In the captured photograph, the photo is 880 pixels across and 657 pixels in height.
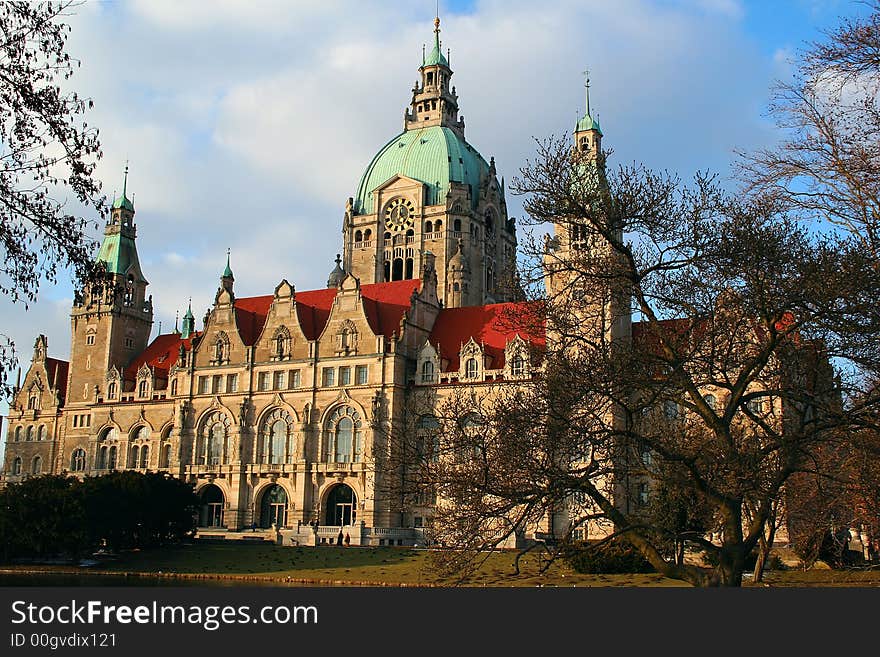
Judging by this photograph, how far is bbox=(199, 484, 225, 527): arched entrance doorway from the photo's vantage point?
8369 cm

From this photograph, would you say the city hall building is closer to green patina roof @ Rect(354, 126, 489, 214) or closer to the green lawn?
green patina roof @ Rect(354, 126, 489, 214)

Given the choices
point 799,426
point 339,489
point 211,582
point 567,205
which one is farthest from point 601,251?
point 339,489

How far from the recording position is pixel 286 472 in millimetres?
80562

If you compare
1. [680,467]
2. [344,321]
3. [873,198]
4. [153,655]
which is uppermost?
[344,321]

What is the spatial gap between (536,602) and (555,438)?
5836mm

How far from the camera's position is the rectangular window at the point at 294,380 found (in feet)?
270

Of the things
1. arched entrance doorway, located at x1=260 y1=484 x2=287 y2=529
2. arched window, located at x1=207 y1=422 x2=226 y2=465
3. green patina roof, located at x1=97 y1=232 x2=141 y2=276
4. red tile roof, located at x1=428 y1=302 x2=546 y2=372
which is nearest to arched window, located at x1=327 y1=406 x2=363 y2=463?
arched entrance doorway, located at x1=260 y1=484 x2=287 y2=529

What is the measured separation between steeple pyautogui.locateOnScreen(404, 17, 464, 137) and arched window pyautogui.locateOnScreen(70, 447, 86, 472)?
4742 cm

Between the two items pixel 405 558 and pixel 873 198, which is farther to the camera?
pixel 405 558

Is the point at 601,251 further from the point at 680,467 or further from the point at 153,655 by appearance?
the point at 153,655

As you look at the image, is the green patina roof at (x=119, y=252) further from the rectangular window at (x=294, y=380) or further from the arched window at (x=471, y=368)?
the arched window at (x=471, y=368)

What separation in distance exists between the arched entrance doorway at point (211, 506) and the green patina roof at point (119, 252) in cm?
2774

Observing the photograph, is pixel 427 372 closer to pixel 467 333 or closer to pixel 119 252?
pixel 467 333

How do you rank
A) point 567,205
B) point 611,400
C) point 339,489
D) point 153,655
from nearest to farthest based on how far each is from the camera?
point 153,655 < point 611,400 < point 567,205 < point 339,489
